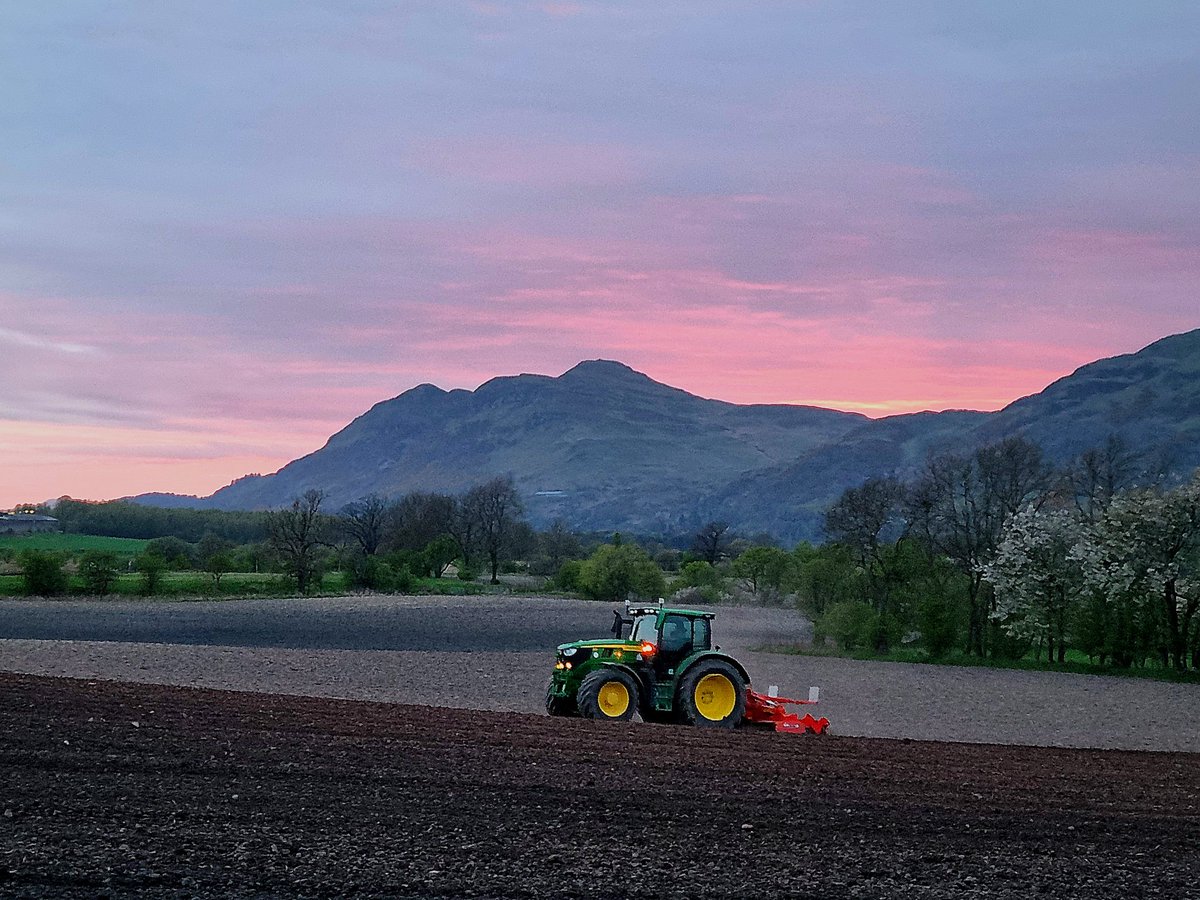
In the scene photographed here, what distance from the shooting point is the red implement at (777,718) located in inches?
792

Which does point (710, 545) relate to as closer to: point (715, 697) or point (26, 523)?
point (26, 523)

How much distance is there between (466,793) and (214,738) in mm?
3934

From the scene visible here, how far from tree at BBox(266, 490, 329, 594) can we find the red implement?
65.9 metres

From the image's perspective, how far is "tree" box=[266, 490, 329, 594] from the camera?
84875mm

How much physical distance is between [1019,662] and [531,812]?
37941 mm

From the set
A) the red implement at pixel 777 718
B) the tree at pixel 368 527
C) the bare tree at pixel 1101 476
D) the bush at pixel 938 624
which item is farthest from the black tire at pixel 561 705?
the tree at pixel 368 527

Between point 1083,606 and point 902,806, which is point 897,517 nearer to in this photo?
point 1083,606

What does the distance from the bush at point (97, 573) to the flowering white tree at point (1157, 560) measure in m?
55.7

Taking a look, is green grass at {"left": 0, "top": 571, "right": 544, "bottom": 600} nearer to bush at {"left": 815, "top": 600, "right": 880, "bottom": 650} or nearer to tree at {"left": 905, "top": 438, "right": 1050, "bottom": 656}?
bush at {"left": 815, "top": 600, "right": 880, "bottom": 650}

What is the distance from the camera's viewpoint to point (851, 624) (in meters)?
49.4

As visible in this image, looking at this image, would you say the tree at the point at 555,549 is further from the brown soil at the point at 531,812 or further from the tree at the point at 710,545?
the brown soil at the point at 531,812

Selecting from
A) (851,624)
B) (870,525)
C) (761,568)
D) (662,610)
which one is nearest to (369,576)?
(761,568)

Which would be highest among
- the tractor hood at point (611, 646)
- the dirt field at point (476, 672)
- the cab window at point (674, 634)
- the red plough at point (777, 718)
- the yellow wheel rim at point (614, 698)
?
the cab window at point (674, 634)

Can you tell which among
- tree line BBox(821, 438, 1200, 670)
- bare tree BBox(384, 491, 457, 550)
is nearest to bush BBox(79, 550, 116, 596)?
bare tree BBox(384, 491, 457, 550)
